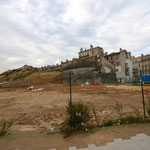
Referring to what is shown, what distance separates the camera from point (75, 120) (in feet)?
11.6

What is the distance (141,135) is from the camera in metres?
2.98

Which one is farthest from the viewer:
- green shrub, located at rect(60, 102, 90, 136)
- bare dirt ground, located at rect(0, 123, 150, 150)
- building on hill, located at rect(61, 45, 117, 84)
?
building on hill, located at rect(61, 45, 117, 84)

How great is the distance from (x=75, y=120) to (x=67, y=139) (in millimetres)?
691

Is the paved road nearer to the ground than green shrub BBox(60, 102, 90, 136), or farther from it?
nearer to the ground

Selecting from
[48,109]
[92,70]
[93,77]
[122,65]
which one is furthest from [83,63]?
[48,109]

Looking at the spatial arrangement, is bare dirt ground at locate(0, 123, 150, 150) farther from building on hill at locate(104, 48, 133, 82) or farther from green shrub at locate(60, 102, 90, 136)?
building on hill at locate(104, 48, 133, 82)

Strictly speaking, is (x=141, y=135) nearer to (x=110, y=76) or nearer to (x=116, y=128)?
(x=116, y=128)

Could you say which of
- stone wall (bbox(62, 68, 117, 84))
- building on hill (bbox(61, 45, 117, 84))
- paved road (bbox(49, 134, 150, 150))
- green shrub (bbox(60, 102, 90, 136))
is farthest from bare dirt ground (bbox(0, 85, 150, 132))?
building on hill (bbox(61, 45, 117, 84))

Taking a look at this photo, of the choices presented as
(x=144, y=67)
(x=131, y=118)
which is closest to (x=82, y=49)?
(x=144, y=67)

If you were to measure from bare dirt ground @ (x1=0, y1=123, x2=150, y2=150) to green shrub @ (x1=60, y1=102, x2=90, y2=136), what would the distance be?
234 millimetres

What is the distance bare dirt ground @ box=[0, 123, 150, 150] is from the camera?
268cm

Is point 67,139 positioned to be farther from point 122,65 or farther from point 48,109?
point 122,65

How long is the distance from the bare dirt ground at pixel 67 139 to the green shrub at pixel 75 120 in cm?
23

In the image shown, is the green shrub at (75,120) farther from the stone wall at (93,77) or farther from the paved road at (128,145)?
the stone wall at (93,77)
